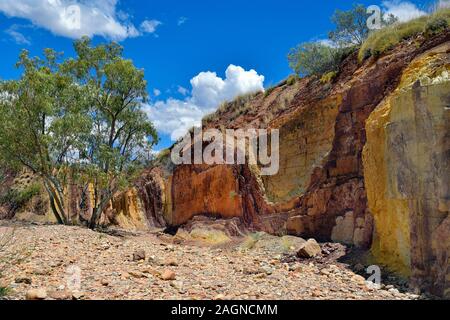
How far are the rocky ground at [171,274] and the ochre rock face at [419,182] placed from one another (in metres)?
0.77

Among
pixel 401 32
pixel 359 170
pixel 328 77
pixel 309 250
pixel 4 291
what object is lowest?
pixel 4 291

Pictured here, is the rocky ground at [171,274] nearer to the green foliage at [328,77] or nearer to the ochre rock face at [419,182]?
the ochre rock face at [419,182]

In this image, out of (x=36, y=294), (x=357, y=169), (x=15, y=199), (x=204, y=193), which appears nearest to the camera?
(x=36, y=294)

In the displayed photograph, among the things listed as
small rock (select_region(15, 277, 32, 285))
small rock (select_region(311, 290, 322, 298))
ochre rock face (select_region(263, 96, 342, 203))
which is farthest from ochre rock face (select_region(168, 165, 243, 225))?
small rock (select_region(15, 277, 32, 285))

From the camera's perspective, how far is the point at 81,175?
17.8m

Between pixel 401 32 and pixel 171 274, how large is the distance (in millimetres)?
9895

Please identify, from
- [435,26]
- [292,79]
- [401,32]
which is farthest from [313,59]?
[435,26]

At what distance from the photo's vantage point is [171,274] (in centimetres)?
821

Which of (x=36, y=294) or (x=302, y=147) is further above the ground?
(x=302, y=147)

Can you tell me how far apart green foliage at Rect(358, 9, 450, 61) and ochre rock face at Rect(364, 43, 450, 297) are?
106 inches

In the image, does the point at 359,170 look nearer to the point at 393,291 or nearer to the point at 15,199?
the point at 393,291

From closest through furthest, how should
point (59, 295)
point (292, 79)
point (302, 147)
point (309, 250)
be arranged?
point (59, 295) → point (309, 250) → point (302, 147) → point (292, 79)
